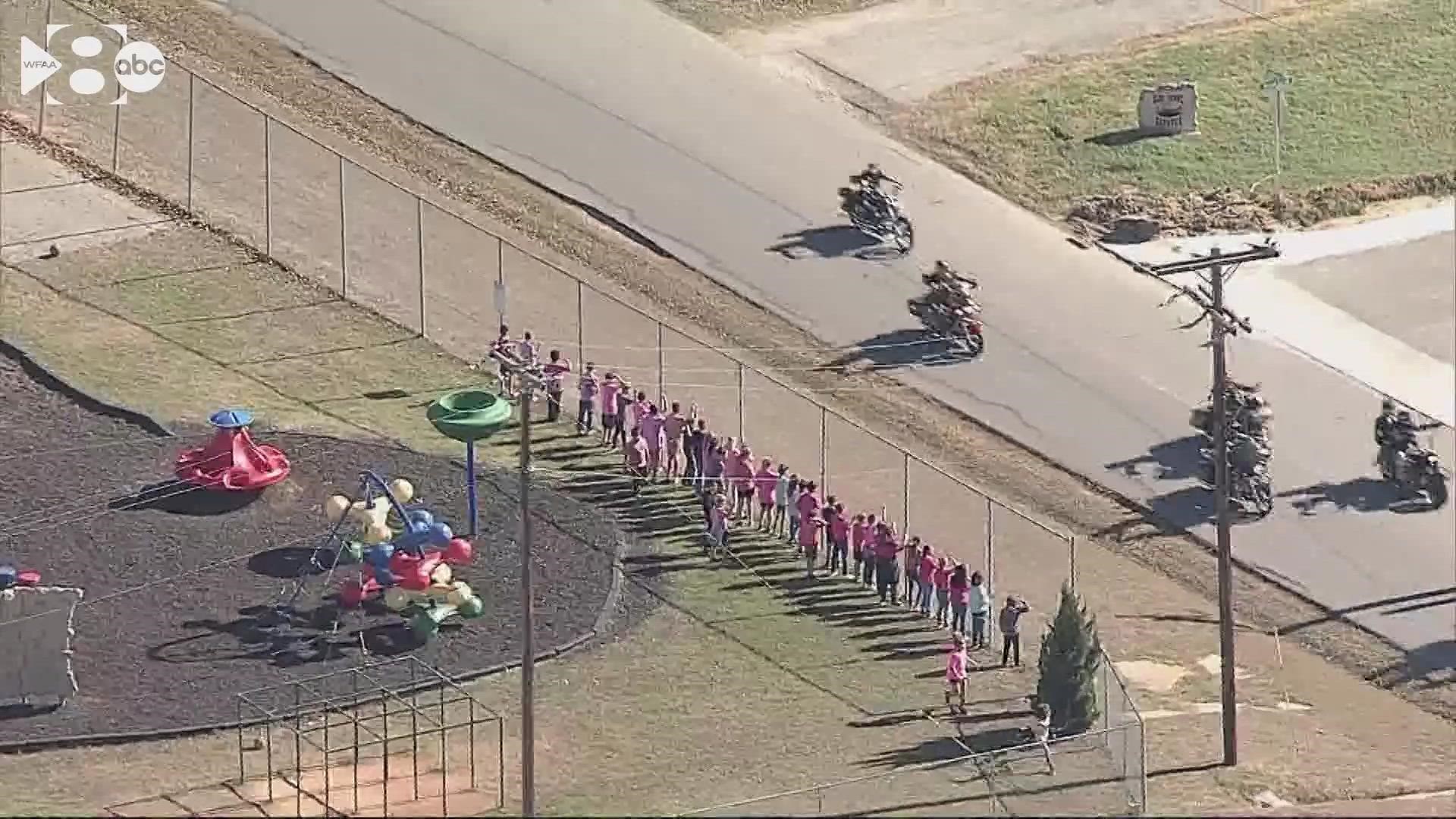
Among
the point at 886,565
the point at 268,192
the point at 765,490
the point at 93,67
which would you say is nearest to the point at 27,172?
the point at 93,67

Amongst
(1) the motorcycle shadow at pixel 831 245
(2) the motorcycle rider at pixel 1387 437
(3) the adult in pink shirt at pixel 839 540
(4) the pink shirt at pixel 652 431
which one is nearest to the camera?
(3) the adult in pink shirt at pixel 839 540

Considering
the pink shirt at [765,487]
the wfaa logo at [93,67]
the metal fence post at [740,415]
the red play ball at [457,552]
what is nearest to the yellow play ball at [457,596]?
the red play ball at [457,552]

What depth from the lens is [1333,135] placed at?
74.4 m

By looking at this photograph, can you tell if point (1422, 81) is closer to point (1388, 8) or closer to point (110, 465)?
point (1388, 8)

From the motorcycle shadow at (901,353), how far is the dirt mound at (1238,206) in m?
7.04

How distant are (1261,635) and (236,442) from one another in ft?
52.3

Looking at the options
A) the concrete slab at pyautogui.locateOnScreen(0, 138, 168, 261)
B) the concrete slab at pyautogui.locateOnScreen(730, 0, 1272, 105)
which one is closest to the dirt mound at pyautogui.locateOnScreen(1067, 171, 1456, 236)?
the concrete slab at pyautogui.locateOnScreen(730, 0, 1272, 105)

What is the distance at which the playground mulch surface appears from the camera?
50.4 metres

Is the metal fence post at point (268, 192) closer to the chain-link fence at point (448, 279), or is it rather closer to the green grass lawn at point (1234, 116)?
the chain-link fence at point (448, 279)

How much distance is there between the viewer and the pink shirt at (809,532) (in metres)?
54.4

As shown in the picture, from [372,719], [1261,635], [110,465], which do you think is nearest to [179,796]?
[372,719]

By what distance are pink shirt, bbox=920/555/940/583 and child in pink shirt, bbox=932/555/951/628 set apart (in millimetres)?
44

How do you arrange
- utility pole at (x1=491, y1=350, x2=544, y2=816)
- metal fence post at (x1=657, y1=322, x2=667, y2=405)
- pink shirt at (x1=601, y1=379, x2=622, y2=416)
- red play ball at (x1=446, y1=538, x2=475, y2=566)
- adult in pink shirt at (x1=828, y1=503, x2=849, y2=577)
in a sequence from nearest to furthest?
utility pole at (x1=491, y1=350, x2=544, y2=816), red play ball at (x1=446, y1=538, x2=475, y2=566), adult in pink shirt at (x1=828, y1=503, x2=849, y2=577), pink shirt at (x1=601, y1=379, x2=622, y2=416), metal fence post at (x1=657, y1=322, x2=667, y2=405)

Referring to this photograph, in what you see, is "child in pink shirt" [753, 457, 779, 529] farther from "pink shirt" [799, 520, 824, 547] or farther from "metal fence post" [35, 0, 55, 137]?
"metal fence post" [35, 0, 55, 137]
